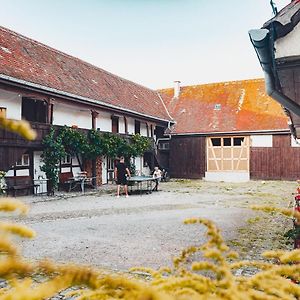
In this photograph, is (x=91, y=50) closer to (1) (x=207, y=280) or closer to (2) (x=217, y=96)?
(2) (x=217, y=96)

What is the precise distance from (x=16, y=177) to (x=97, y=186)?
16.1 ft

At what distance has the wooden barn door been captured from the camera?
2345 centimetres

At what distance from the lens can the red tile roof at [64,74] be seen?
48.6 ft

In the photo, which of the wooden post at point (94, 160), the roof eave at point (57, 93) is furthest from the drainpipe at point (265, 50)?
the wooden post at point (94, 160)

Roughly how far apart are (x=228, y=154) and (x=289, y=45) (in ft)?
69.1

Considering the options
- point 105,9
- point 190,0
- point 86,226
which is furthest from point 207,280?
point 105,9

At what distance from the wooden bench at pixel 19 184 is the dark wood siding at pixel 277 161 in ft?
45.1

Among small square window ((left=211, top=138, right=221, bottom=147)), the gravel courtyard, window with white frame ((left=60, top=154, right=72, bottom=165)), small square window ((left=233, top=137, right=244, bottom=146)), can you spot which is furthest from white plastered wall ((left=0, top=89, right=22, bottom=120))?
small square window ((left=233, top=137, right=244, bottom=146))

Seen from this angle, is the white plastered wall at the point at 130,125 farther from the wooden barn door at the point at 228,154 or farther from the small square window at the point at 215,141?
the small square window at the point at 215,141

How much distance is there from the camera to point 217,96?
27.2 metres

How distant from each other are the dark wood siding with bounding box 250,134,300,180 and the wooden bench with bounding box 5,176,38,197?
1375cm

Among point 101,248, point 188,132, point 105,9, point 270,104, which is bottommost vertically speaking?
point 101,248

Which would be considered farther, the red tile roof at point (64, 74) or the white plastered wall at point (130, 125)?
the white plastered wall at point (130, 125)

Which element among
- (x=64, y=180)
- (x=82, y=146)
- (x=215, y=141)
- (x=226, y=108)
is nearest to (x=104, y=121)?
(x=82, y=146)
